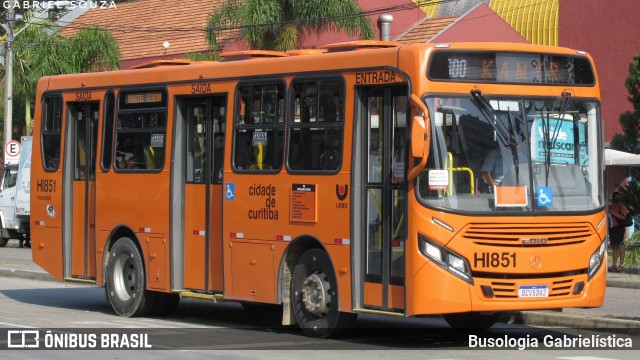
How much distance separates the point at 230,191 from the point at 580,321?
4.55 meters

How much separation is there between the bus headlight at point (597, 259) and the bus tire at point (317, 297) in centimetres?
264

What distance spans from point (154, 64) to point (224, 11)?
86.3 ft

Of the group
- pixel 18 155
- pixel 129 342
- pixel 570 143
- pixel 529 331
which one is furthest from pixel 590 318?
pixel 18 155

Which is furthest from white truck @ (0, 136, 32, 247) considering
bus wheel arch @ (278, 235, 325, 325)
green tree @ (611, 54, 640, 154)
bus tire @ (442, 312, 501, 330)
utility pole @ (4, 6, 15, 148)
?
bus tire @ (442, 312, 501, 330)

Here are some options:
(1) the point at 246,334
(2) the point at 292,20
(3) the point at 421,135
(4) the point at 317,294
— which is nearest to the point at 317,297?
(4) the point at 317,294

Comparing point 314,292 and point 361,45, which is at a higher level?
point 361,45

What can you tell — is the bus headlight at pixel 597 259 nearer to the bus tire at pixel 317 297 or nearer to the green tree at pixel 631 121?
the bus tire at pixel 317 297

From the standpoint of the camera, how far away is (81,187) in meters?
18.7

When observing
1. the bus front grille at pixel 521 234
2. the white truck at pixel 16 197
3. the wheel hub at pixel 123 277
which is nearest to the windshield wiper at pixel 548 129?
the bus front grille at pixel 521 234

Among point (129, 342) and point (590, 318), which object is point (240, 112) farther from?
point (590, 318)

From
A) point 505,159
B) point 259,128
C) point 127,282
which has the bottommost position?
point 127,282

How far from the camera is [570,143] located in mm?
13898

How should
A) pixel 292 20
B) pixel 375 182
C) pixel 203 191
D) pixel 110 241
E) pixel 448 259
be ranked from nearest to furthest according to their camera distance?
pixel 448 259 < pixel 375 182 < pixel 203 191 < pixel 110 241 < pixel 292 20

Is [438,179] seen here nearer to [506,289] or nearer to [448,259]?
[448,259]
